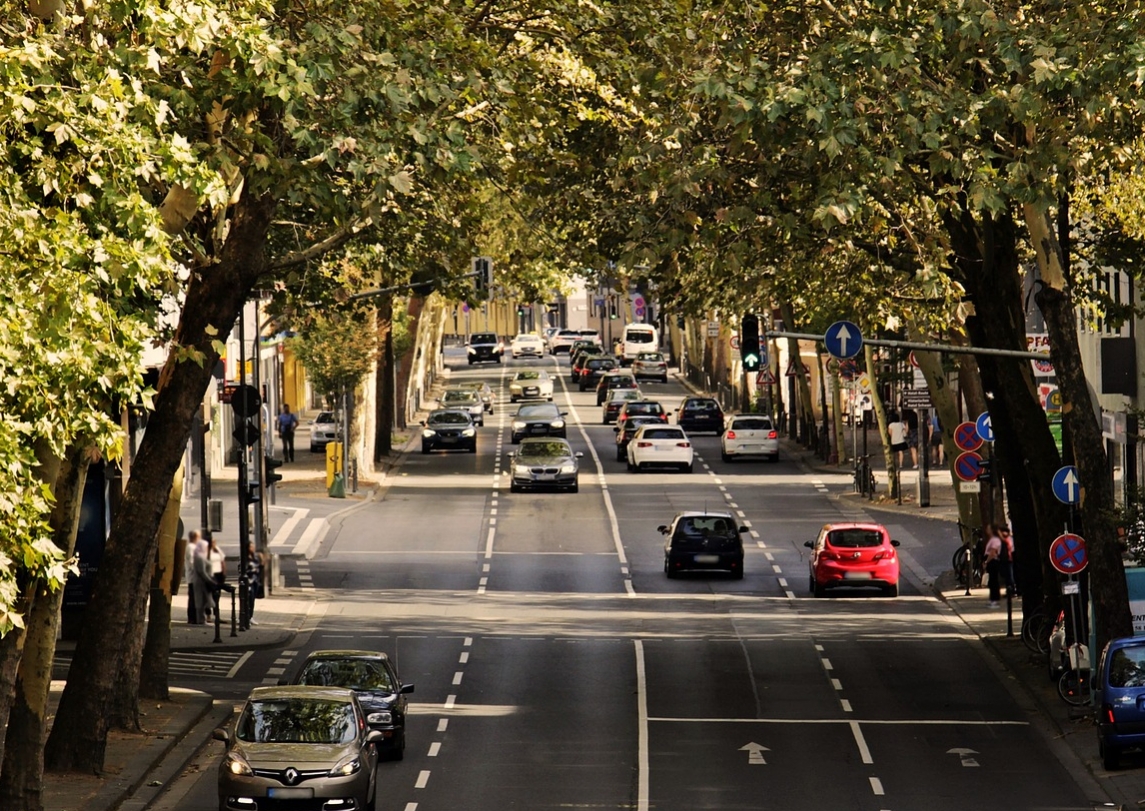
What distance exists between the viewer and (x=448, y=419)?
72.2 m

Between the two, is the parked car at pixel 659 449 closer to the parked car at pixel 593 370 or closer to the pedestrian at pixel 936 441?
the pedestrian at pixel 936 441

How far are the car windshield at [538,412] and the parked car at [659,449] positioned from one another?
8.66m

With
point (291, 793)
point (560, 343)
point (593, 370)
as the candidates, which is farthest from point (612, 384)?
point (291, 793)

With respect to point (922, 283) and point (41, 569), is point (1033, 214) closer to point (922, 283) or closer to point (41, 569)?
point (922, 283)

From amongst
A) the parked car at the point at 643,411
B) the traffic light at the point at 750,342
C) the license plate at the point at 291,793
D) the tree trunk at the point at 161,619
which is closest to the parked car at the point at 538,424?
the parked car at the point at 643,411

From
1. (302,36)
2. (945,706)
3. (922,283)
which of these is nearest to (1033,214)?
(922,283)

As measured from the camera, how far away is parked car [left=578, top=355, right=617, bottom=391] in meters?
105

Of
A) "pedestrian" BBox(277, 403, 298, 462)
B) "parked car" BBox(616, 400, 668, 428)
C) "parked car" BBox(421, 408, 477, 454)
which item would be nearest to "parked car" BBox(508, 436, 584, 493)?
"pedestrian" BBox(277, 403, 298, 462)

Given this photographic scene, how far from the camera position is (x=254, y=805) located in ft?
63.1

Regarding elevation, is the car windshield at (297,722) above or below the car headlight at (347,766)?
above

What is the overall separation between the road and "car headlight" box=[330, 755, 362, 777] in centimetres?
126

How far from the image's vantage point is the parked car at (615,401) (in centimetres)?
8288

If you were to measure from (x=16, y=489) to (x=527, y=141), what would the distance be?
1172cm

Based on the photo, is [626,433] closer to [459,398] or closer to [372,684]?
[459,398]
